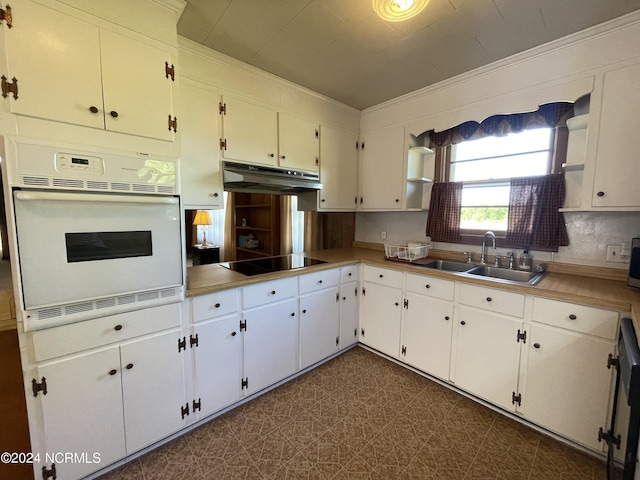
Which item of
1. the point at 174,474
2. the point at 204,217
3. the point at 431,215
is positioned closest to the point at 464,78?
the point at 431,215

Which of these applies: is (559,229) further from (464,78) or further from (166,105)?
(166,105)

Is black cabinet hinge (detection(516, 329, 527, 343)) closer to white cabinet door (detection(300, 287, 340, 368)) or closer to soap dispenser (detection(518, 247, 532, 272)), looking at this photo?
soap dispenser (detection(518, 247, 532, 272))

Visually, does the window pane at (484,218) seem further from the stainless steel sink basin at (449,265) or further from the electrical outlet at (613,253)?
the electrical outlet at (613,253)

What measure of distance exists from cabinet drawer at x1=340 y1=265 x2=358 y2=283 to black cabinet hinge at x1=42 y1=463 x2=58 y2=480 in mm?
2068

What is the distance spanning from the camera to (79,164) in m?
1.24

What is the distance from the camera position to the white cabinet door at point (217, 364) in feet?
5.61

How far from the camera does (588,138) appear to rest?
1.78 m

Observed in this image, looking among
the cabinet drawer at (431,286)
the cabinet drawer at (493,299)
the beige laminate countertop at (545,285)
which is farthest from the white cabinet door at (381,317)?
the cabinet drawer at (493,299)

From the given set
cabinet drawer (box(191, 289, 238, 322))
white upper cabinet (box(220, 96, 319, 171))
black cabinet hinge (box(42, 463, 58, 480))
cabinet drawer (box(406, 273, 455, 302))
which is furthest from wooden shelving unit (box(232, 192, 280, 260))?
black cabinet hinge (box(42, 463, 58, 480))

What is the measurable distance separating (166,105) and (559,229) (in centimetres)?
284

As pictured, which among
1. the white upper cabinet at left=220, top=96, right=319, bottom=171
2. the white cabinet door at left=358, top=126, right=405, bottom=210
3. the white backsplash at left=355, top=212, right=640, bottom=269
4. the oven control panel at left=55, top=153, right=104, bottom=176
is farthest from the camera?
the white cabinet door at left=358, top=126, right=405, bottom=210

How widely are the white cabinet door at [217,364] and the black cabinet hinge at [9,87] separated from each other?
1.37 metres

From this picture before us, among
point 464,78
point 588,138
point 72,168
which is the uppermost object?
point 464,78

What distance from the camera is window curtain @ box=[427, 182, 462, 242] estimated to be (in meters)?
2.58
